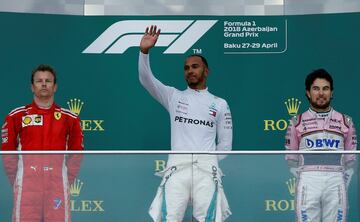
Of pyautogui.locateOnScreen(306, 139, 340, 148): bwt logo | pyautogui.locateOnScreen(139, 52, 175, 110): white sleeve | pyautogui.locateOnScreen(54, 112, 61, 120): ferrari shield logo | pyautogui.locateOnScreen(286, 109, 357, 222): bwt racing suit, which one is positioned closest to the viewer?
pyautogui.locateOnScreen(286, 109, 357, 222): bwt racing suit

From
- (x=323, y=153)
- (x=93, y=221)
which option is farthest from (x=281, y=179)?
(x=93, y=221)

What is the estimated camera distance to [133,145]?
1063cm

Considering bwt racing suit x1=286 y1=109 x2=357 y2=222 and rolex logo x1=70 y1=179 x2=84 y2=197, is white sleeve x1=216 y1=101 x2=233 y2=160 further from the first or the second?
rolex logo x1=70 y1=179 x2=84 y2=197

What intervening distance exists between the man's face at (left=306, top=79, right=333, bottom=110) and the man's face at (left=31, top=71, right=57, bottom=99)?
72.3 inches

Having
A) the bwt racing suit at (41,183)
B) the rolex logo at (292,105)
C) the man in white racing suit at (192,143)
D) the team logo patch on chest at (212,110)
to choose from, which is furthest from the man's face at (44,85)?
the rolex logo at (292,105)

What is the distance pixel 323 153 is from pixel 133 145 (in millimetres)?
3021

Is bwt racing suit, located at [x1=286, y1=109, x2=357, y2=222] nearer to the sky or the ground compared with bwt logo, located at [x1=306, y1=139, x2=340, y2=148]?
nearer to the ground

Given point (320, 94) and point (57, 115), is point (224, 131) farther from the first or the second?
point (57, 115)

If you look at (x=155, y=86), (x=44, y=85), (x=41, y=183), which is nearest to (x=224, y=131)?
(x=155, y=86)

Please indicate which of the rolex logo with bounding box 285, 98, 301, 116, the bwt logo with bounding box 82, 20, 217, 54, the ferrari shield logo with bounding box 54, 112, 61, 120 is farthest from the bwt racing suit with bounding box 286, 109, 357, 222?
the bwt logo with bounding box 82, 20, 217, 54

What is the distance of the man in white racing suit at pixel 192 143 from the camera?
7.98 meters

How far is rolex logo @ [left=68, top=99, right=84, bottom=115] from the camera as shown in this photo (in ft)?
34.9

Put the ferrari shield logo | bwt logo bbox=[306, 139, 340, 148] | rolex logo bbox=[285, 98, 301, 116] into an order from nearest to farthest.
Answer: bwt logo bbox=[306, 139, 340, 148], the ferrari shield logo, rolex logo bbox=[285, 98, 301, 116]

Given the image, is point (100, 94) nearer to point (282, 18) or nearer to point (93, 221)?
point (282, 18)
